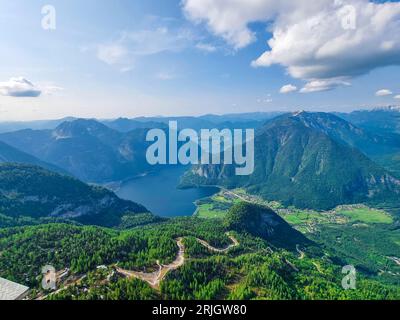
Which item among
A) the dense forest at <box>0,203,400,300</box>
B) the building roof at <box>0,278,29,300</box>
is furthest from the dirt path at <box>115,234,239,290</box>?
the building roof at <box>0,278,29,300</box>

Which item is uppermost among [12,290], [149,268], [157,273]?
[149,268]

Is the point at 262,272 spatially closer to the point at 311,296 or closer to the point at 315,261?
the point at 311,296

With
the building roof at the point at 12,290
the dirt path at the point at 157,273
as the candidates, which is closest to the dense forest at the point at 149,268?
the dirt path at the point at 157,273

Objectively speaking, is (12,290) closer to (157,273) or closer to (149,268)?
(149,268)

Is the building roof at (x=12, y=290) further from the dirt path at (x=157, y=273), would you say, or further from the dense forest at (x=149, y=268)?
the dirt path at (x=157, y=273)

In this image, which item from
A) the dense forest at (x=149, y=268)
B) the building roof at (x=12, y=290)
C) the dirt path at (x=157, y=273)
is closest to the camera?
the building roof at (x=12, y=290)

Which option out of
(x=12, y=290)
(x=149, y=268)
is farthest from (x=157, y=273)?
(x=12, y=290)

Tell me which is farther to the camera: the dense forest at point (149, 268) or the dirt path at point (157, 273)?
the dirt path at point (157, 273)

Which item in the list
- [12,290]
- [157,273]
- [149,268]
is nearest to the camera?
[12,290]
